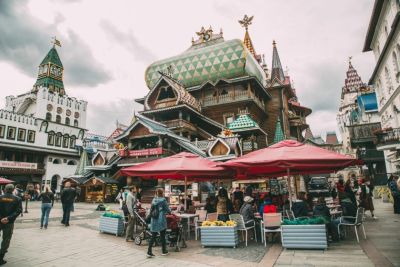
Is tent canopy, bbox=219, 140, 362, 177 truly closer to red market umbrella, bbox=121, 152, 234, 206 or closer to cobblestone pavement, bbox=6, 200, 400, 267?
red market umbrella, bbox=121, 152, 234, 206

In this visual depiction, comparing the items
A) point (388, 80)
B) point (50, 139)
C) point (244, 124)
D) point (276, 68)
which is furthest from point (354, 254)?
point (50, 139)

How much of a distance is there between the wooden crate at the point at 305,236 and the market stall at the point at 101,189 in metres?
22.9

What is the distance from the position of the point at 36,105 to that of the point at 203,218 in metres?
43.8

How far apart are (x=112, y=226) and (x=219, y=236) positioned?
4.43m

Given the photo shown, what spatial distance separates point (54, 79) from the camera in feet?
172

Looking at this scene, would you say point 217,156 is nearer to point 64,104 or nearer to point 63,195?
point 63,195

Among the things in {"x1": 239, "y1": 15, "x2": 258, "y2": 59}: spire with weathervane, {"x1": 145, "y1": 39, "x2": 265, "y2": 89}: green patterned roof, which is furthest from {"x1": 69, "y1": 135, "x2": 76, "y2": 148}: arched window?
{"x1": 239, "y1": 15, "x2": 258, "y2": 59}: spire with weathervane

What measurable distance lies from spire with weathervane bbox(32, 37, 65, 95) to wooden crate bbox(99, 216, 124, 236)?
45.2 meters

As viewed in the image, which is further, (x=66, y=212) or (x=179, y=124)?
(x=179, y=124)

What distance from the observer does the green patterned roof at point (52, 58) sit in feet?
175

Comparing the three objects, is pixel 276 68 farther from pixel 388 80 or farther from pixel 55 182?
pixel 55 182

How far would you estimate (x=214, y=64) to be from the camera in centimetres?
3575

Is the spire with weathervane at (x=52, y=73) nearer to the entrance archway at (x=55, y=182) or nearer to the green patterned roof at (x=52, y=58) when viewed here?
the green patterned roof at (x=52, y=58)

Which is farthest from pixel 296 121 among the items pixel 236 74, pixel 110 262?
pixel 110 262
